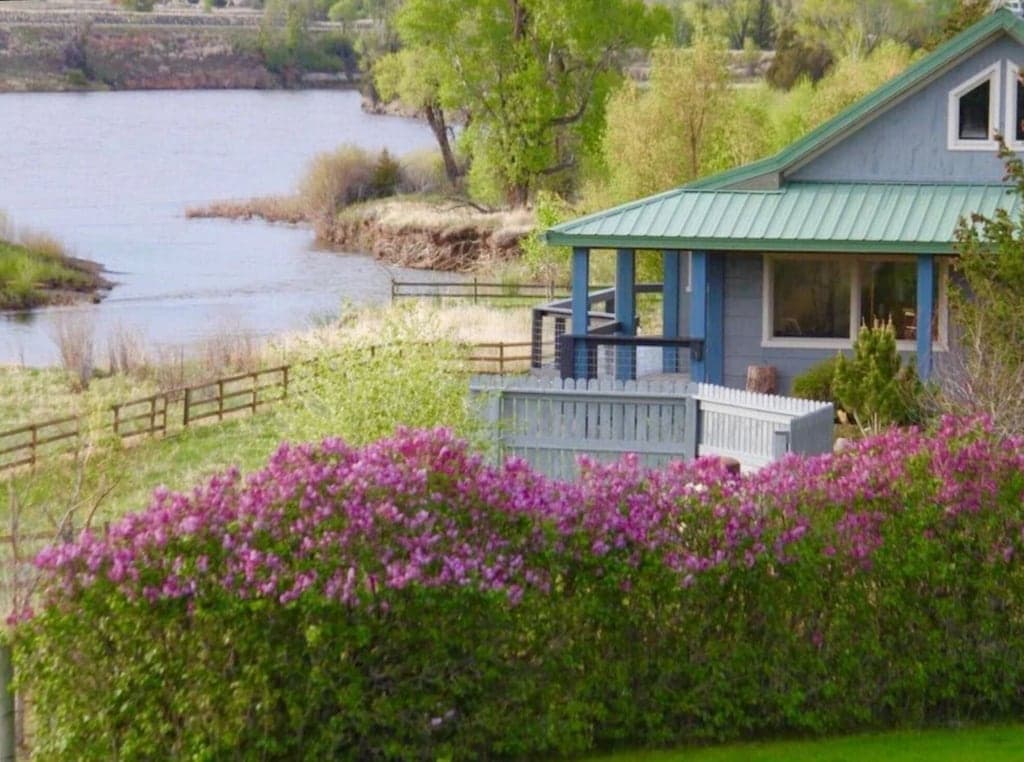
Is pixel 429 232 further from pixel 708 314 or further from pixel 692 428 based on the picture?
pixel 692 428

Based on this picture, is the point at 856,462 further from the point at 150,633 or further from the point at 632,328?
the point at 632,328

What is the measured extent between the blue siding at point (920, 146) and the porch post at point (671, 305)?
225cm

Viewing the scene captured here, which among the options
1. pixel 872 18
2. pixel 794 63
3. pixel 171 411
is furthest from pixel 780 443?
pixel 872 18

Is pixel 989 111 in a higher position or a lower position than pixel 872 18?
lower

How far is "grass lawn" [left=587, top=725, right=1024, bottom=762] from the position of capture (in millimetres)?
10930

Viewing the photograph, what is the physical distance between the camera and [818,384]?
22875mm

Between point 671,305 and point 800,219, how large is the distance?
2.99m

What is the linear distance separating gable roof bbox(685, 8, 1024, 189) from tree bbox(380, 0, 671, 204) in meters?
48.8

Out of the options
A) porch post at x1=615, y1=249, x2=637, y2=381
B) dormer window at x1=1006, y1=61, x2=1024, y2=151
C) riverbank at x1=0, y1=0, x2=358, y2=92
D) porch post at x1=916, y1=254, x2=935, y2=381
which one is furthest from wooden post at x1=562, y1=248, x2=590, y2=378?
riverbank at x1=0, y1=0, x2=358, y2=92

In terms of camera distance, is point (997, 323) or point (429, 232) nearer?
point (997, 323)

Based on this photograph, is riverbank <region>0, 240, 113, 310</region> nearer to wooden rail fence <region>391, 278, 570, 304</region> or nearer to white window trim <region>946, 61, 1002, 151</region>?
wooden rail fence <region>391, 278, 570, 304</region>

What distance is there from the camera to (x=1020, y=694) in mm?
11844

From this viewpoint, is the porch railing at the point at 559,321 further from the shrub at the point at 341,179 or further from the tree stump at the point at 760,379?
the shrub at the point at 341,179

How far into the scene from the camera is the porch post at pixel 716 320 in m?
24.0
